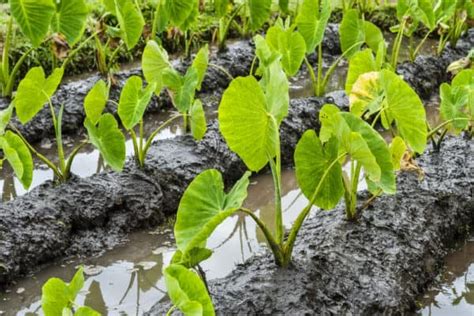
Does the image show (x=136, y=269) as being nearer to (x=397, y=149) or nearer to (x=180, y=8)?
(x=397, y=149)

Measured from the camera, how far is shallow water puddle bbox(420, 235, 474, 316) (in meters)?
2.60

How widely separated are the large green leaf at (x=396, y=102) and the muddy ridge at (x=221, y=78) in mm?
2096

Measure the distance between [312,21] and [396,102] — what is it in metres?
1.76

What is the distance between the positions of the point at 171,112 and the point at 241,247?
1.84 meters

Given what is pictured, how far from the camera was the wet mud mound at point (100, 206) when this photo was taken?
9.41 feet

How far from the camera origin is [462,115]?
126 inches

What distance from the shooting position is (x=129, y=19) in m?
3.80

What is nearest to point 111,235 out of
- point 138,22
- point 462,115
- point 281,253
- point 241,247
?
point 241,247

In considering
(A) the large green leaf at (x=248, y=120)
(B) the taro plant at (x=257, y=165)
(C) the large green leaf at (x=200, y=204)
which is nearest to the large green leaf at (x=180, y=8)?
(B) the taro plant at (x=257, y=165)

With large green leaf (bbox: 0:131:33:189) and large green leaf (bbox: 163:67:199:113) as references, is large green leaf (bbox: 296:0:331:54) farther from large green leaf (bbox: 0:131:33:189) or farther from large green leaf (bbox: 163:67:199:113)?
large green leaf (bbox: 0:131:33:189)

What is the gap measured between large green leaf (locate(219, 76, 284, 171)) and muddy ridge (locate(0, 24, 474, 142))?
2.25m

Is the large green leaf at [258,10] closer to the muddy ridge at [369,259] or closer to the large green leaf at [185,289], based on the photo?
the muddy ridge at [369,259]

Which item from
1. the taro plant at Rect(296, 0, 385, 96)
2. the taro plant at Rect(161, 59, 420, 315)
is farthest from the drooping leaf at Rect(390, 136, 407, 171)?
the taro plant at Rect(296, 0, 385, 96)

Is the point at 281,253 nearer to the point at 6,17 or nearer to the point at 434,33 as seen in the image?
the point at 6,17
